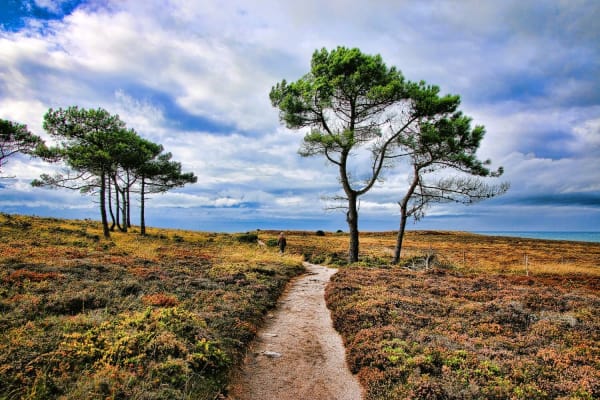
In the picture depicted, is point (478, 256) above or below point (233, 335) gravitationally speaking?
below

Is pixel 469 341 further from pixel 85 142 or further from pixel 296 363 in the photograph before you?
pixel 85 142

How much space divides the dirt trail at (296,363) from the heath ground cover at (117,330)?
466 millimetres

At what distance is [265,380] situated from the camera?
6293mm

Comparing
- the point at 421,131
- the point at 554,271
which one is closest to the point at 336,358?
the point at 421,131

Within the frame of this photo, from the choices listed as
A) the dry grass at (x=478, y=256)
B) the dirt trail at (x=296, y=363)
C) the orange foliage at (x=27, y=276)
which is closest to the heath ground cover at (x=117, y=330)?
the orange foliage at (x=27, y=276)

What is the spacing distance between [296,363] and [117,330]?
4.04m

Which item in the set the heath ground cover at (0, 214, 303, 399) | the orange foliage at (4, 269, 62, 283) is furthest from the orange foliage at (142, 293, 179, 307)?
the orange foliage at (4, 269, 62, 283)

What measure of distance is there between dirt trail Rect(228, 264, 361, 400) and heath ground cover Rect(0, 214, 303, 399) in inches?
18.4

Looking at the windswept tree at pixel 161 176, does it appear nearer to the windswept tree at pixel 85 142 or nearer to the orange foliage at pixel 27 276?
the windswept tree at pixel 85 142

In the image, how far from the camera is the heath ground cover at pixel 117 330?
15.4ft

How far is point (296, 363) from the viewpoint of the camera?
7.11m

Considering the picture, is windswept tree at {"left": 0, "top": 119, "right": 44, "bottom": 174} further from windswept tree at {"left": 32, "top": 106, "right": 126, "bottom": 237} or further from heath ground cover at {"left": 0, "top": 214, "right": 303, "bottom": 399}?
heath ground cover at {"left": 0, "top": 214, "right": 303, "bottom": 399}

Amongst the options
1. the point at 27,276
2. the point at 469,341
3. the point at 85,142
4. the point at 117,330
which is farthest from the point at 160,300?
the point at 85,142

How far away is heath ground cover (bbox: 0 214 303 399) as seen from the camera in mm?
4680
